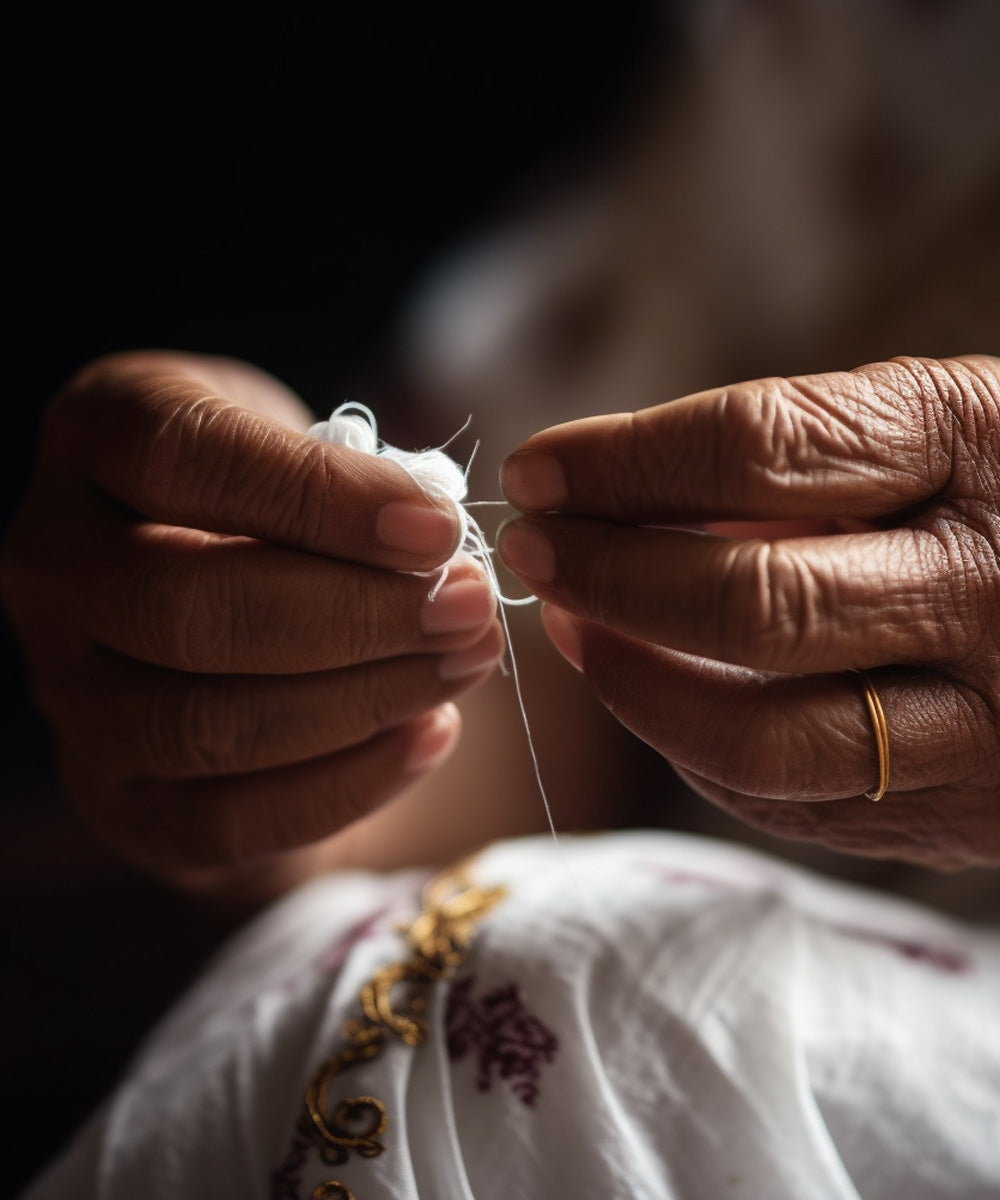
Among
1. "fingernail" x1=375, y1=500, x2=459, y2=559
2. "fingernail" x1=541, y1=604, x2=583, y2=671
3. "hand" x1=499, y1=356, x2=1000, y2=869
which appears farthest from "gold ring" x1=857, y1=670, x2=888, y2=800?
"fingernail" x1=375, y1=500, x2=459, y2=559

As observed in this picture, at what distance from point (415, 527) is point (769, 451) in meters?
0.27

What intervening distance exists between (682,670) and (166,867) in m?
0.69

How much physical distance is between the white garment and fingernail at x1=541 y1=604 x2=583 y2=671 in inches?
10.9

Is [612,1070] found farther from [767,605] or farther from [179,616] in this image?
[179,616]

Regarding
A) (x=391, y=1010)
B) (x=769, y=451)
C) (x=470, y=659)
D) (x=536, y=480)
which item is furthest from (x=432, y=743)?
(x=769, y=451)

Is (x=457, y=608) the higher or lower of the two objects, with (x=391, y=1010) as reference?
higher

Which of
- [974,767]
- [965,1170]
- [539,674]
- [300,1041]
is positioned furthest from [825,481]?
[539,674]

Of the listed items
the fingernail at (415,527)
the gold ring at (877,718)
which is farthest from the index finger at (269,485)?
the gold ring at (877,718)

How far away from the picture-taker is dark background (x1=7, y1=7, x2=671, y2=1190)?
1.54 m

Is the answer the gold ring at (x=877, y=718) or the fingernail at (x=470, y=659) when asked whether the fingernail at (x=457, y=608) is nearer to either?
the fingernail at (x=470, y=659)

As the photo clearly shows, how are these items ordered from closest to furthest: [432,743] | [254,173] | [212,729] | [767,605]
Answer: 1. [767,605]
2. [212,729]
3. [432,743]
4. [254,173]

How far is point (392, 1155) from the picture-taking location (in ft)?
2.07

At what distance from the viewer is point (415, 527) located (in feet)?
2.16

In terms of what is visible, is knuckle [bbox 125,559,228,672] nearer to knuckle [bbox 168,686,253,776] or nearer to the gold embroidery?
knuckle [bbox 168,686,253,776]
